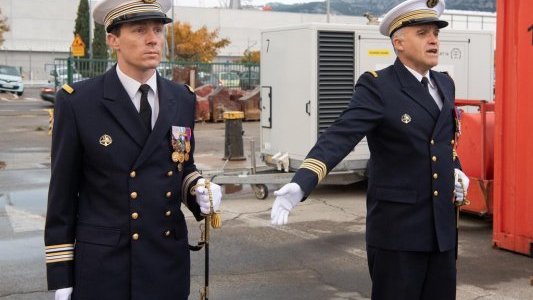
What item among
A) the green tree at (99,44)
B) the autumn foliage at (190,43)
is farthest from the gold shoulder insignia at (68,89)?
the autumn foliage at (190,43)

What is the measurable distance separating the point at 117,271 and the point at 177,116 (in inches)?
28.1

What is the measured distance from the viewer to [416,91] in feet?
11.8

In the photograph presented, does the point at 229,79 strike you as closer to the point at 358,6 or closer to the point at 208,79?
the point at 208,79

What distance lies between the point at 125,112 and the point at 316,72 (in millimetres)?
7244

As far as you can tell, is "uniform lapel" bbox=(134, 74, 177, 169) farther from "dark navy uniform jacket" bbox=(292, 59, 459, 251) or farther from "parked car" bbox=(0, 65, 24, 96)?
"parked car" bbox=(0, 65, 24, 96)

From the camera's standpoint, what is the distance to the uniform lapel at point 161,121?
305cm

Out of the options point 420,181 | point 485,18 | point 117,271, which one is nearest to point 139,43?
point 117,271

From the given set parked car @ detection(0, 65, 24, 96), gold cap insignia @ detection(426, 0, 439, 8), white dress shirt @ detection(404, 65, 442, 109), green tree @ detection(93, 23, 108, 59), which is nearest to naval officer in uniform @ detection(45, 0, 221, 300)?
white dress shirt @ detection(404, 65, 442, 109)

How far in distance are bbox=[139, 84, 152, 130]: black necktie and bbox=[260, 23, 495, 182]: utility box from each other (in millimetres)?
7110

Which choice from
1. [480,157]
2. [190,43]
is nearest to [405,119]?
[480,157]

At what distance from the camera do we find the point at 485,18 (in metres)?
44.6

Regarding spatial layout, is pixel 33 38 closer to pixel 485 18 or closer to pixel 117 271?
pixel 485 18

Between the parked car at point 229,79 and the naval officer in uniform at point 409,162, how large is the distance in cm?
2296

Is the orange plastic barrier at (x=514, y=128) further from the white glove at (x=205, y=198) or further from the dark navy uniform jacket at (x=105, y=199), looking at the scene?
the dark navy uniform jacket at (x=105, y=199)
